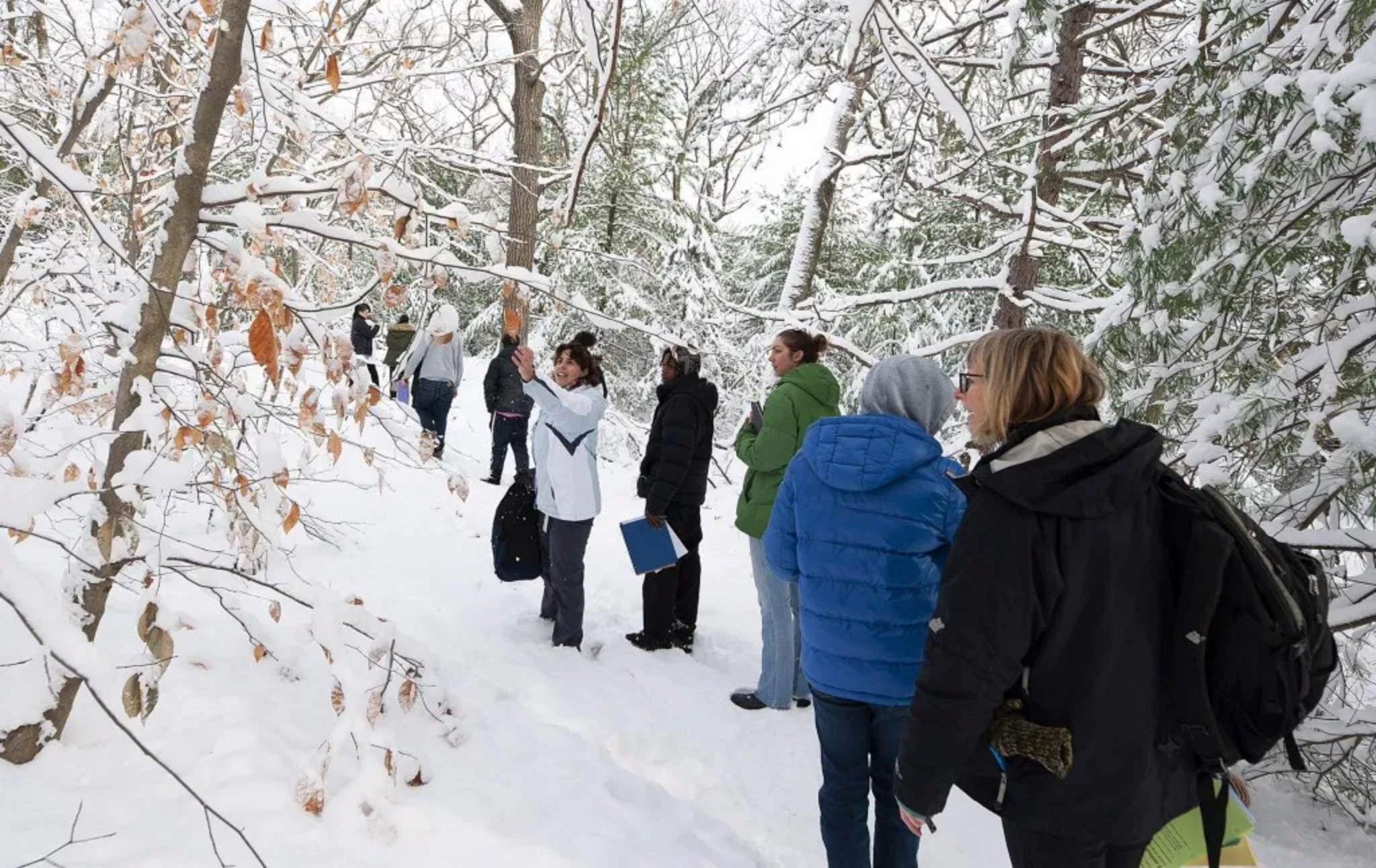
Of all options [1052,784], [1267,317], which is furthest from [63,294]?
[1267,317]

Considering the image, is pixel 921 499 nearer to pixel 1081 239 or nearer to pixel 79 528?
pixel 1081 239

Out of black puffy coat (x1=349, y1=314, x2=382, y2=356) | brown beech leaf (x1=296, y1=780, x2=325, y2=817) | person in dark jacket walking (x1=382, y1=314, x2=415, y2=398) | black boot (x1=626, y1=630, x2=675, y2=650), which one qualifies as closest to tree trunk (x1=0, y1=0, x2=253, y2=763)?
brown beech leaf (x1=296, y1=780, x2=325, y2=817)

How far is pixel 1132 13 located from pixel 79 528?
6.97 metres

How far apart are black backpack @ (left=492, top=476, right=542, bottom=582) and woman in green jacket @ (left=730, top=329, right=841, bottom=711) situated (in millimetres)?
1385

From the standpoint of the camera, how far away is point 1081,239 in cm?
578

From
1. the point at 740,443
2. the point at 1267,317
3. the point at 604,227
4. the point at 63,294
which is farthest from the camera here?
the point at 604,227

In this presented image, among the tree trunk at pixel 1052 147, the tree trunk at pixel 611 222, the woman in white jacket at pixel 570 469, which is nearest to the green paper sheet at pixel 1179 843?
the woman in white jacket at pixel 570 469

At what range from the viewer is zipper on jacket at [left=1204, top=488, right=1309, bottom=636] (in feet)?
5.27

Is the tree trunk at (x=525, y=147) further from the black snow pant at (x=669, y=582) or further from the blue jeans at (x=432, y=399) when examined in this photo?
the black snow pant at (x=669, y=582)

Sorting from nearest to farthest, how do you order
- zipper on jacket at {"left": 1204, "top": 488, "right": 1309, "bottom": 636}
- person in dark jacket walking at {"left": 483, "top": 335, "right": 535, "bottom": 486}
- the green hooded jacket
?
zipper on jacket at {"left": 1204, "top": 488, "right": 1309, "bottom": 636} < the green hooded jacket < person in dark jacket walking at {"left": 483, "top": 335, "right": 535, "bottom": 486}

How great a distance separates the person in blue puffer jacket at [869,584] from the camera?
2.41m

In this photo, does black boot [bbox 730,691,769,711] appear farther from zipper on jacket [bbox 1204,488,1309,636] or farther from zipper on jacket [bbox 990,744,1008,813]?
zipper on jacket [bbox 1204,488,1309,636]

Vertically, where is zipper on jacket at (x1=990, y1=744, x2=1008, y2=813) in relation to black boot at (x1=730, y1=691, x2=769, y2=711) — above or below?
above

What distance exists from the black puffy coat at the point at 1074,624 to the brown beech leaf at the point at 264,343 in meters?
1.55
